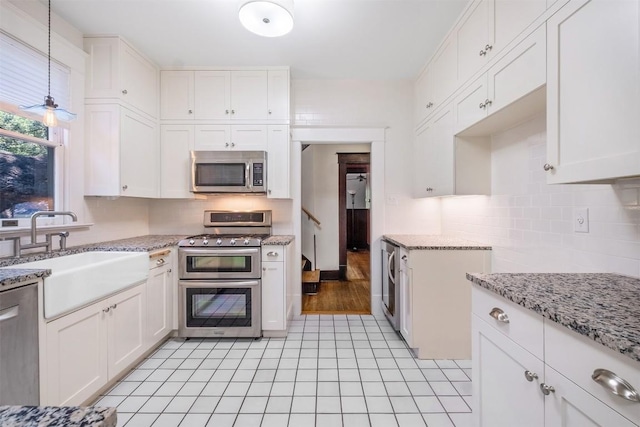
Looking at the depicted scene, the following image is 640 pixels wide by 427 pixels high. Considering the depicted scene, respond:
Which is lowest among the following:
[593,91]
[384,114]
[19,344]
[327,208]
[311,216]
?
[19,344]

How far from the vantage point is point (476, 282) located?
4.27 ft

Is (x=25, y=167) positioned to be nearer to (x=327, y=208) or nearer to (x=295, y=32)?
(x=295, y=32)

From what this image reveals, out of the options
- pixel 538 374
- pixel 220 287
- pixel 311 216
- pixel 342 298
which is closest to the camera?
pixel 538 374

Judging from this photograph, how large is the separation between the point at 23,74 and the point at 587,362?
3.27 meters

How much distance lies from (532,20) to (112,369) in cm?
312

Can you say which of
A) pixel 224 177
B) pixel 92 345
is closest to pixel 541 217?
pixel 224 177

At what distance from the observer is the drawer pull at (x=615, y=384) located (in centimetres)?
65

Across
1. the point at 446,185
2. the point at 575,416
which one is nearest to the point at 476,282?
the point at 575,416

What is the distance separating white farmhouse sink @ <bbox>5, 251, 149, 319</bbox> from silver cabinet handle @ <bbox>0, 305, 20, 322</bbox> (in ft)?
0.43

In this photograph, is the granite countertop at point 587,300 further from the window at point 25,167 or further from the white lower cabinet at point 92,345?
the window at point 25,167

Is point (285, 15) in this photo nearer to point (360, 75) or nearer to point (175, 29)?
point (175, 29)

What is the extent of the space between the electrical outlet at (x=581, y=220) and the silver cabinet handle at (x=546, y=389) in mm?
951

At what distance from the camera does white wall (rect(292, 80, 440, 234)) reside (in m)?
3.25

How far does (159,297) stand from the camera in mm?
2396
